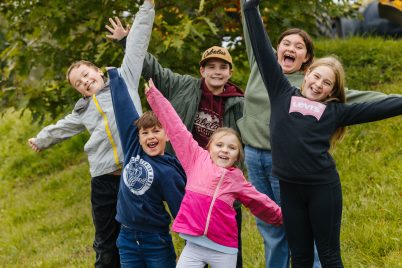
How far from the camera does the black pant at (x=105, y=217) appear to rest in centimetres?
452

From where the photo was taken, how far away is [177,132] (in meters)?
3.81

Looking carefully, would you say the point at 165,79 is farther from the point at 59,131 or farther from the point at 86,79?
the point at 59,131

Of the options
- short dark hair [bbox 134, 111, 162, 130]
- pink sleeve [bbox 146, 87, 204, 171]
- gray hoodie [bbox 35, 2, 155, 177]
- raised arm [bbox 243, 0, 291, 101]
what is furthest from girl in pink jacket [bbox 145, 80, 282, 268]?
gray hoodie [bbox 35, 2, 155, 177]

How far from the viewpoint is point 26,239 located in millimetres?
7707

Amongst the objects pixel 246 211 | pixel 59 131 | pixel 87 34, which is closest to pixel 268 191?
pixel 59 131

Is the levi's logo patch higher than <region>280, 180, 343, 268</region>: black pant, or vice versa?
the levi's logo patch

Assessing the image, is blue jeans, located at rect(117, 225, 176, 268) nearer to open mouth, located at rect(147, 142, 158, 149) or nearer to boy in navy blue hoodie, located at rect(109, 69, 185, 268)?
boy in navy blue hoodie, located at rect(109, 69, 185, 268)

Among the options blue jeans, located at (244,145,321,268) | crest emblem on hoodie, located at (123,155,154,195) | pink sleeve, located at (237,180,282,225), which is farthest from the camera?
blue jeans, located at (244,145,321,268)

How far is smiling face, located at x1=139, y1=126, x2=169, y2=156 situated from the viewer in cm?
396

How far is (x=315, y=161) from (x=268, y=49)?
0.70 metres

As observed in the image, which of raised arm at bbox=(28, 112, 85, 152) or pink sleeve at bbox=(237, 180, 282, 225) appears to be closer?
pink sleeve at bbox=(237, 180, 282, 225)

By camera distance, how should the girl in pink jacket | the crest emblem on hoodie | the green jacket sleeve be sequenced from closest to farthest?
the girl in pink jacket
the crest emblem on hoodie
the green jacket sleeve

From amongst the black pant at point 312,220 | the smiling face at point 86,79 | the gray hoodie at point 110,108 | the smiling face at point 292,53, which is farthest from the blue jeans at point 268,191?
the smiling face at point 86,79

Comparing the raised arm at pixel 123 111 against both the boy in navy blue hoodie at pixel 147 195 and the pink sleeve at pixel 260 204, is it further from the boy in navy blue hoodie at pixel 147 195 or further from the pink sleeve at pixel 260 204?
the pink sleeve at pixel 260 204
